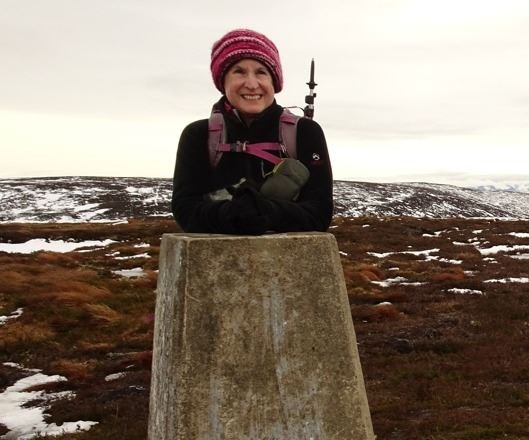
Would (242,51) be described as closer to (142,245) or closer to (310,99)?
(310,99)

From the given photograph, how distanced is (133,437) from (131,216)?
249ft

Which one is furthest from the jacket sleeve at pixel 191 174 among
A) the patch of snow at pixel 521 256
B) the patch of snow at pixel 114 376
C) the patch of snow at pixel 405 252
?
the patch of snow at pixel 405 252

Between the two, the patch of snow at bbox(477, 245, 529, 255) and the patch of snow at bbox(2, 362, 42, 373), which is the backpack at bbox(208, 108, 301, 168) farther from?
the patch of snow at bbox(477, 245, 529, 255)

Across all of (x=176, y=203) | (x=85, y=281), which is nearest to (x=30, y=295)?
(x=85, y=281)

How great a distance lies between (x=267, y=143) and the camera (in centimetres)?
316

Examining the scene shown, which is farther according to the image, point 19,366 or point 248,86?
point 19,366

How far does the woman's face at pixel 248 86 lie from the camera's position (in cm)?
312

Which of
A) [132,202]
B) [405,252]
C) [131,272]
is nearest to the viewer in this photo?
[131,272]

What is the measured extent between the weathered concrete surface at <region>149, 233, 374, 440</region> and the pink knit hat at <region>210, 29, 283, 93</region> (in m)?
1.02

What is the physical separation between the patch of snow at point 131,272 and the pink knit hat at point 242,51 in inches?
805

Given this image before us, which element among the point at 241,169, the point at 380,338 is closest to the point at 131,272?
the point at 380,338

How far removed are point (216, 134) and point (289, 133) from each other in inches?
17.0

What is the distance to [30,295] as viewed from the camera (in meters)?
18.0

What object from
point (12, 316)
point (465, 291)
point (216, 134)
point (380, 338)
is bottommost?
point (12, 316)
